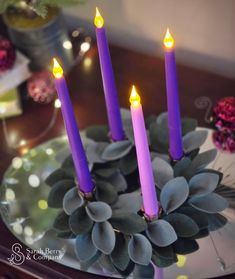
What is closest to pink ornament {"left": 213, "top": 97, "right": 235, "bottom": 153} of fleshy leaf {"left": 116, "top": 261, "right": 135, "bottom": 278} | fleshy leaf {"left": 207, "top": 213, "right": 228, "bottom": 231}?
fleshy leaf {"left": 207, "top": 213, "right": 228, "bottom": 231}

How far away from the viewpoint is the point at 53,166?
0.79m

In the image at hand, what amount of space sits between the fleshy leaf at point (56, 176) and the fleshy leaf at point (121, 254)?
126mm

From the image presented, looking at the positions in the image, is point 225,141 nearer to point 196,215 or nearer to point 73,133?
point 196,215

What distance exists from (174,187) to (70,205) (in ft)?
0.44

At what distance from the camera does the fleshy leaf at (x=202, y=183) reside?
2.25 ft

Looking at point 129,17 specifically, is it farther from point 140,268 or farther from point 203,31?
point 140,268

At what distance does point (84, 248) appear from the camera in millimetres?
678

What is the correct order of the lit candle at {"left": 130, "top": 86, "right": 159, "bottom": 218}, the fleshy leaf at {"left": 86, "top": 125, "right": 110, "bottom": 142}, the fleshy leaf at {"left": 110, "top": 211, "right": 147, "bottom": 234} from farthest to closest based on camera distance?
the fleshy leaf at {"left": 86, "top": 125, "right": 110, "bottom": 142}, the fleshy leaf at {"left": 110, "top": 211, "right": 147, "bottom": 234}, the lit candle at {"left": 130, "top": 86, "right": 159, "bottom": 218}

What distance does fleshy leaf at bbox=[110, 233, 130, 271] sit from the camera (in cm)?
66

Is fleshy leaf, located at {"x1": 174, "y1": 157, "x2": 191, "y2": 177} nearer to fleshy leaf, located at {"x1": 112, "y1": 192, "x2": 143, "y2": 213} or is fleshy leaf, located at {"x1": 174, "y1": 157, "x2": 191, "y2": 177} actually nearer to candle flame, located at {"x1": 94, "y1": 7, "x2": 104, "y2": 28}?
fleshy leaf, located at {"x1": 112, "y1": 192, "x2": 143, "y2": 213}

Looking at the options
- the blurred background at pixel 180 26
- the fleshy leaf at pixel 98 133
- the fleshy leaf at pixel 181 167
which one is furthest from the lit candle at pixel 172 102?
the blurred background at pixel 180 26

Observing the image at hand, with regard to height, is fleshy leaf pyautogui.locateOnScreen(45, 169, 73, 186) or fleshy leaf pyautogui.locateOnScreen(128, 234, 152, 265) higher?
fleshy leaf pyautogui.locateOnScreen(45, 169, 73, 186)

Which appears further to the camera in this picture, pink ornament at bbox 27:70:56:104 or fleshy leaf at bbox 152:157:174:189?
pink ornament at bbox 27:70:56:104

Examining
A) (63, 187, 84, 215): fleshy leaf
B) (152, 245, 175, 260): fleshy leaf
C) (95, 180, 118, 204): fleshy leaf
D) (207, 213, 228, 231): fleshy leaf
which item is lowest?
(152, 245, 175, 260): fleshy leaf
